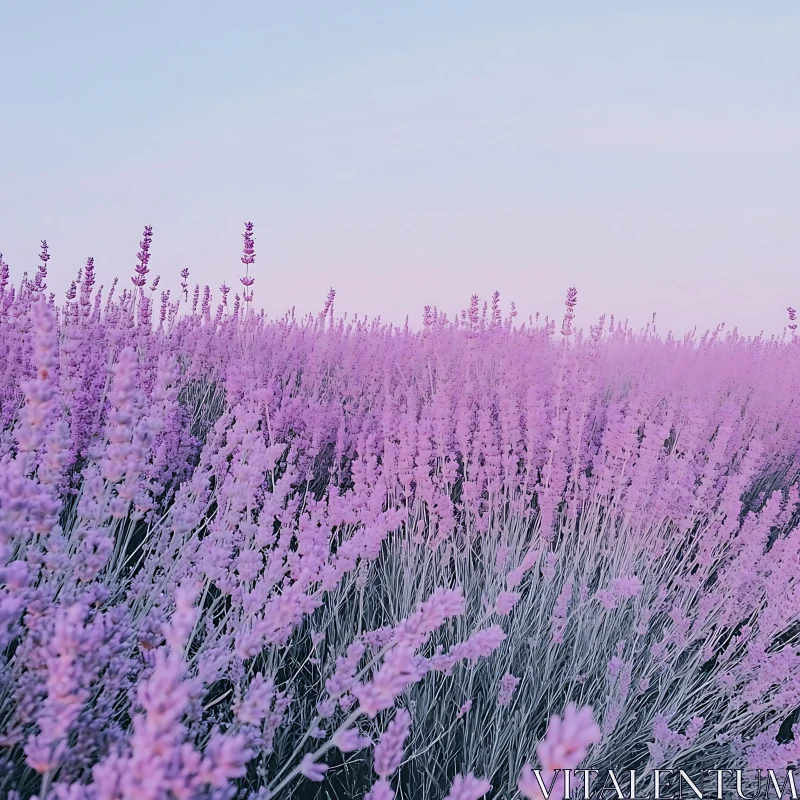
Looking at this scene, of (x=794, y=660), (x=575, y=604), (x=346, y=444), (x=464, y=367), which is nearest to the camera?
(x=794, y=660)

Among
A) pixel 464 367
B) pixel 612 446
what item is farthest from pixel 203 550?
pixel 464 367

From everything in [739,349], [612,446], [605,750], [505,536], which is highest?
[739,349]

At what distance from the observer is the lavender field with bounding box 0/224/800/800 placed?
3.09ft

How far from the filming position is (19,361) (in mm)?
3756

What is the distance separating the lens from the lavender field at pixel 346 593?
943 mm

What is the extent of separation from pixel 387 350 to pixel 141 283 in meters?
2.31

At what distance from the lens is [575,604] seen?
269 cm

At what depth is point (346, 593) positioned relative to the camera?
234cm

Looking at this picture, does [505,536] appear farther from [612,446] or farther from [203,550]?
[203,550]

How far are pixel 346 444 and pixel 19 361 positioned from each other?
1.85 m

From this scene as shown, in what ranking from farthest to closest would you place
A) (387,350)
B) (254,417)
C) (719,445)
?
(387,350) → (719,445) → (254,417)

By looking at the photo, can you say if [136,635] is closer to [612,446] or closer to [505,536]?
[505,536]

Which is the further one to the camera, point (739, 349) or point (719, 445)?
point (739, 349)

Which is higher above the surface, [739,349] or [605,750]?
[739,349]
